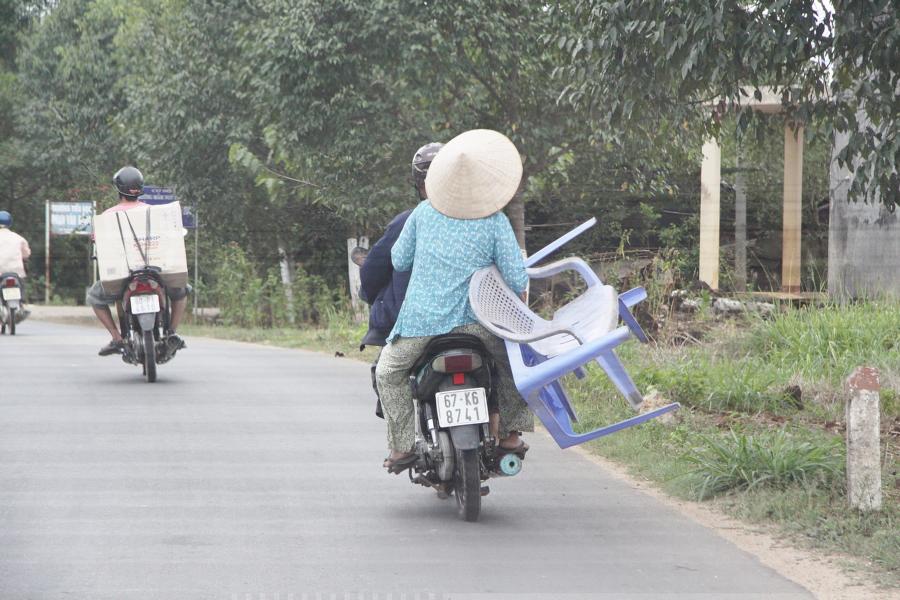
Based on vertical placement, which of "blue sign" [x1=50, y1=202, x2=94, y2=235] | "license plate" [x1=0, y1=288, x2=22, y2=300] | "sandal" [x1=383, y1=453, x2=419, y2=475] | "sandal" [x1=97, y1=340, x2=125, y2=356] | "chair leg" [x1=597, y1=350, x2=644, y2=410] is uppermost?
"blue sign" [x1=50, y1=202, x2=94, y2=235]

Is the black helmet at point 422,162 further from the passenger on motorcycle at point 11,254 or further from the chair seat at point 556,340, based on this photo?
the passenger on motorcycle at point 11,254

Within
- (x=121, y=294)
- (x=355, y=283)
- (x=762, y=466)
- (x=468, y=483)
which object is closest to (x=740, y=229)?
(x=355, y=283)

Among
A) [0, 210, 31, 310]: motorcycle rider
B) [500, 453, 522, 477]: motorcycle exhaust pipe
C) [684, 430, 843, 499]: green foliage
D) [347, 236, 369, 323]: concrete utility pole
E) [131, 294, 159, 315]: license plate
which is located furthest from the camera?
[347, 236, 369, 323]: concrete utility pole

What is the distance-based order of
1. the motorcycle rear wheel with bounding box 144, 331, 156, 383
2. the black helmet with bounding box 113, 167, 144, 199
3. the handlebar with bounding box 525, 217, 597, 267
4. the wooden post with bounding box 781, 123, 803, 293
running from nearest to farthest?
the handlebar with bounding box 525, 217, 597, 267 → the motorcycle rear wheel with bounding box 144, 331, 156, 383 → the black helmet with bounding box 113, 167, 144, 199 → the wooden post with bounding box 781, 123, 803, 293

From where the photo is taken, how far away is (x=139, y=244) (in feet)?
39.3

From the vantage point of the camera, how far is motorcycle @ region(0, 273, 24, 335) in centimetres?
1922

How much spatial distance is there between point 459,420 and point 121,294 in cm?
648

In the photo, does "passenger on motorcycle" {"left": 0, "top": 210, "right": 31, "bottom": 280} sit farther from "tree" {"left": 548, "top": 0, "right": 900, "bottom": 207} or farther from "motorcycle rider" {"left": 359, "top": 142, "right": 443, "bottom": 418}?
"motorcycle rider" {"left": 359, "top": 142, "right": 443, "bottom": 418}

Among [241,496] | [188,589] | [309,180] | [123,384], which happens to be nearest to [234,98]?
[309,180]

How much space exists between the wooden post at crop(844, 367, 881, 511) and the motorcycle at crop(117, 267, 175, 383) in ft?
22.7

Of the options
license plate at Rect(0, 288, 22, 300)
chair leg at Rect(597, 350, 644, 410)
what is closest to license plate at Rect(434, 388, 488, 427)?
chair leg at Rect(597, 350, 644, 410)

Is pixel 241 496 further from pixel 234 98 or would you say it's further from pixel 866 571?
pixel 234 98

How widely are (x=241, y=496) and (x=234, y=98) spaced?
57.9 ft

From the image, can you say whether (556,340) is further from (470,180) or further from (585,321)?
(470,180)
